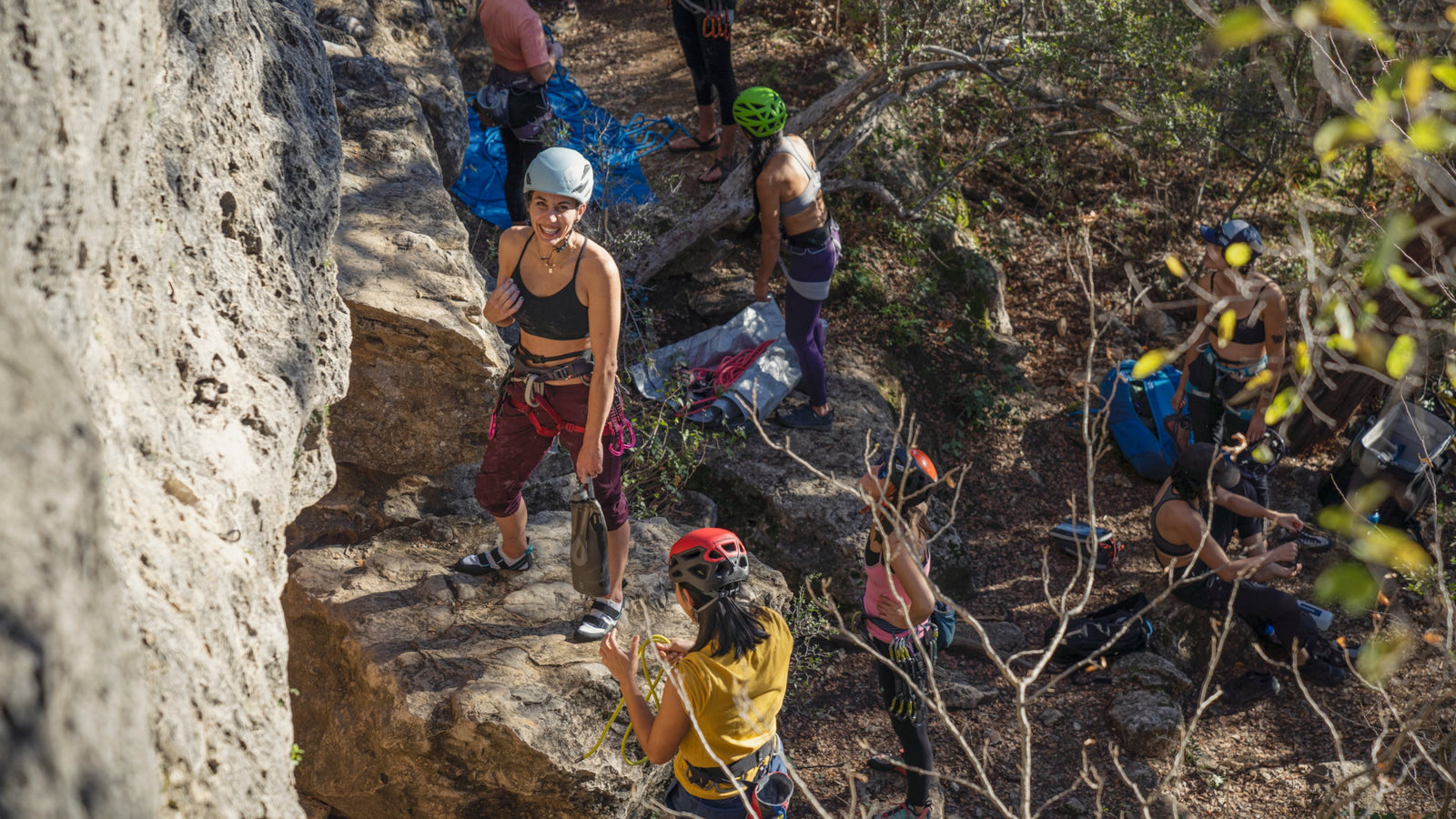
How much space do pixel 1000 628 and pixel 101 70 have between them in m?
5.46

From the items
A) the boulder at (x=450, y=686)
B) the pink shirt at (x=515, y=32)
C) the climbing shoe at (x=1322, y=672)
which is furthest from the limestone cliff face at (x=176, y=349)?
the climbing shoe at (x=1322, y=672)

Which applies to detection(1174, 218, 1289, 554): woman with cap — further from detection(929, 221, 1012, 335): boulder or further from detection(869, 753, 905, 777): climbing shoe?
detection(929, 221, 1012, 335): boulder

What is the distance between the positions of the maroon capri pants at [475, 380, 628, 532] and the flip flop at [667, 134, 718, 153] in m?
4.53

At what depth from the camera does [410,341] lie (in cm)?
488

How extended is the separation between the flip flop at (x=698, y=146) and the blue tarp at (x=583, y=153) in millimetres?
145

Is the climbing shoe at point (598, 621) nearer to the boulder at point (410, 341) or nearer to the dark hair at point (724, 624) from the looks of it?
the dark hair at point (724, 624)

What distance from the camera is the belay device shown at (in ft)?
12.9

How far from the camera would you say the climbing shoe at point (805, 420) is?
6527 millimetres

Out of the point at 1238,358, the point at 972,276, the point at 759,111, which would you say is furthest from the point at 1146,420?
the point at 759,111

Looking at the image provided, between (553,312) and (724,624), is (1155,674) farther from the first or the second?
(553,312)

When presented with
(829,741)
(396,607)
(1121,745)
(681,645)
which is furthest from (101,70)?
(1121,745)

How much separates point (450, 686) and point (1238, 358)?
16.0 ft

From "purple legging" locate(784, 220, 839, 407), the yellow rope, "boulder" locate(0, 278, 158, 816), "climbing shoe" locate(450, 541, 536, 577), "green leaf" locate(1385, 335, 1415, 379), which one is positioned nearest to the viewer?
"boulder" locate(0, 278, 158, 816)

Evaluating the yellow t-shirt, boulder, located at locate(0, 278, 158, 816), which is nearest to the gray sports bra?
the yellow t-shirt
